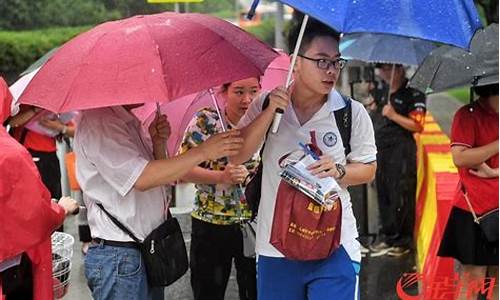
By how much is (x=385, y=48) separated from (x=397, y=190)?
2.05 meters

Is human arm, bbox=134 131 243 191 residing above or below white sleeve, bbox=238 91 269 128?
below

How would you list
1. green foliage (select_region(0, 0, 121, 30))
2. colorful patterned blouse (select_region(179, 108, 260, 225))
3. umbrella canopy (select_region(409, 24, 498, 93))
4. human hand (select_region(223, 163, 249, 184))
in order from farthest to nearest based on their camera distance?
1. green foliage (select_region(0, 0, 121, 30))
2. umbrella canopy (select_region(409, 24, 498, 93))
3. colorful patterned blouse (select_region(179, 108, 260, 225))
4. human hand (select_region(223, 163, 249, 184))

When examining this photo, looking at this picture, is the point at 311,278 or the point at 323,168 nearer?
the point at 323,168

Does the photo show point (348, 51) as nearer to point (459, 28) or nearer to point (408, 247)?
point (408, 247)

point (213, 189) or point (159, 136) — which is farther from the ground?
point (159, 136)

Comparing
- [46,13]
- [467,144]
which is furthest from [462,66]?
[46,13]

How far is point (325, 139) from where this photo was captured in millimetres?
3627

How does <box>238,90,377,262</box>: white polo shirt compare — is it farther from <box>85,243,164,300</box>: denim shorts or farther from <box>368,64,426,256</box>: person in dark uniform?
<box>368,64,426,256</box>: person in dark uniform

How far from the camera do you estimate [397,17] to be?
3.12 metres

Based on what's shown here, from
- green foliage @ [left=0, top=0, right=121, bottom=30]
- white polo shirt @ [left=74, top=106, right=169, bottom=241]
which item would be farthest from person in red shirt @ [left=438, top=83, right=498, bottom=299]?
green foliage @ [left=0, top=0, right=121, bottom=30]

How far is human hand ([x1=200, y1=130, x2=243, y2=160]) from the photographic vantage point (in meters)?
3.44

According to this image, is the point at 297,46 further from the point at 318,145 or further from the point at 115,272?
the point at 115,272

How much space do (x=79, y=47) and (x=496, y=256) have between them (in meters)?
2.80

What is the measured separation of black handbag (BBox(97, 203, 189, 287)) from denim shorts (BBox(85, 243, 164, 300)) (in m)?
0.04
